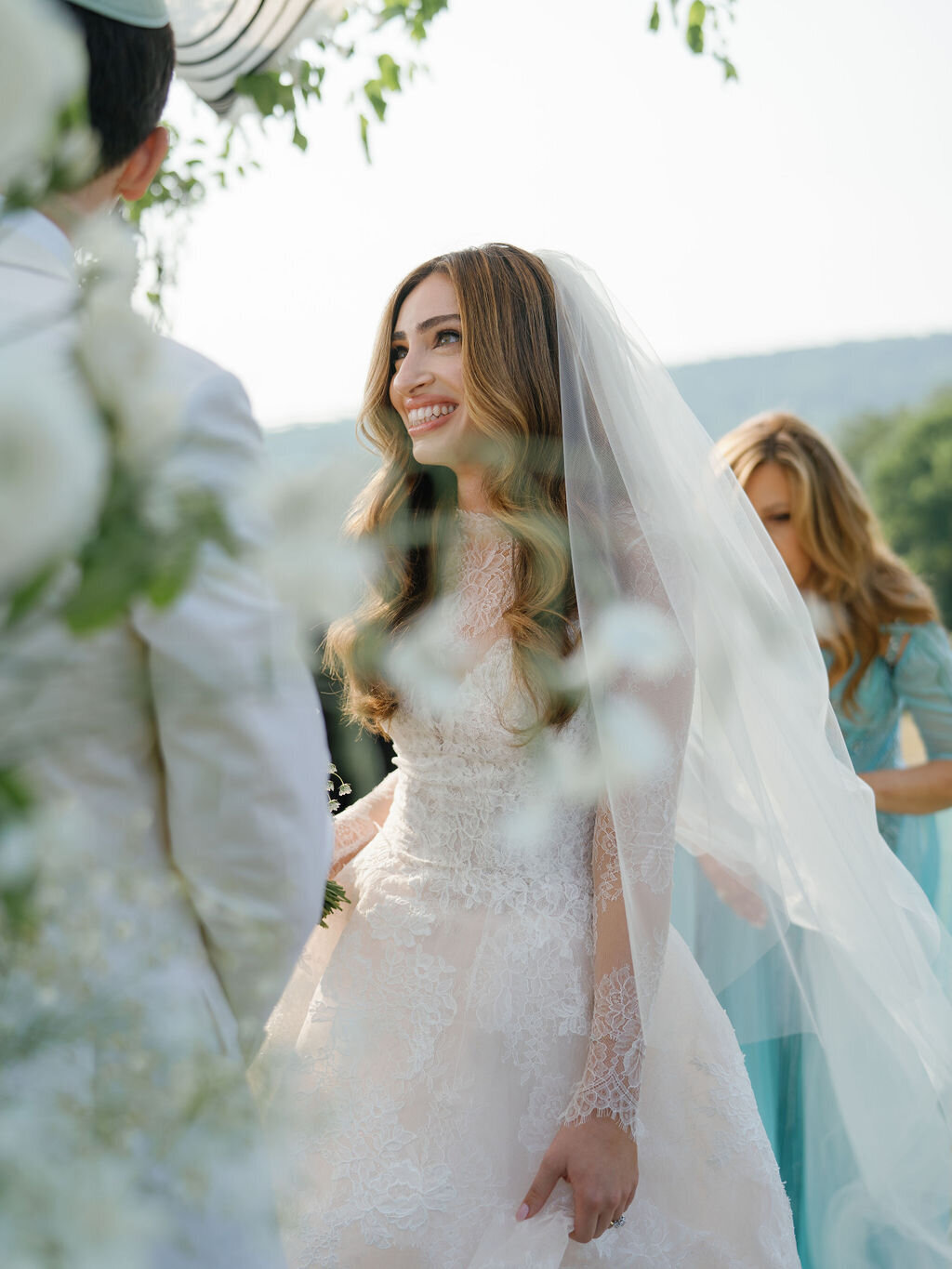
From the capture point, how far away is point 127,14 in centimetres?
96

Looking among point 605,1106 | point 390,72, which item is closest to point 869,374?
point 390,72

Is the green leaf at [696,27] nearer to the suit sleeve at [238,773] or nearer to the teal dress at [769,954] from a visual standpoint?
the teal dress at [769,954]

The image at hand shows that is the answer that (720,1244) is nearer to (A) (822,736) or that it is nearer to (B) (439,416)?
(A) (822,736)

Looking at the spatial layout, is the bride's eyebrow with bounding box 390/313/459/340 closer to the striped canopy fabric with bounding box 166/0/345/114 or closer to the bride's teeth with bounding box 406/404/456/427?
the bride's teeth with bounding box 406/404/456/427

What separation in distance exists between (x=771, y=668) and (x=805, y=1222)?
147 centimetres

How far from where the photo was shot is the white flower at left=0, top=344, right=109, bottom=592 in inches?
16.0

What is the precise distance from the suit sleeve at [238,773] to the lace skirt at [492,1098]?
674 millimetres

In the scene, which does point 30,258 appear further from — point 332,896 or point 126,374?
point 332,896

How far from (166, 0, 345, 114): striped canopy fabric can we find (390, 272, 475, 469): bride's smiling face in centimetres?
56

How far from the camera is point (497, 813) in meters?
1.91

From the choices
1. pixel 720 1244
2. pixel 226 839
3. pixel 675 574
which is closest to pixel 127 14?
pixel 226 839

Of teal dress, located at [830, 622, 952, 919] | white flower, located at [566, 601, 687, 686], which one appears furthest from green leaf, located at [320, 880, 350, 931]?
teal dress, located at [830, 622, 952, 919]

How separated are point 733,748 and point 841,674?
1.23m

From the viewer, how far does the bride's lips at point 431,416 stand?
7.05 feet
